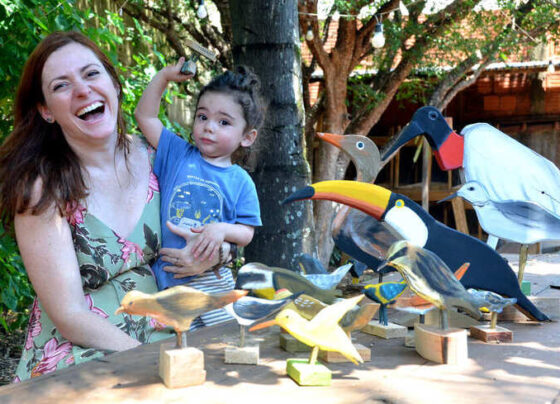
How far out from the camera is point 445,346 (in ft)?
4.66

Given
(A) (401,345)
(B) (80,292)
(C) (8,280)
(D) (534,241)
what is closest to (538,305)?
(D) (534,241)

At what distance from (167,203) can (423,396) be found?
44.6 inches

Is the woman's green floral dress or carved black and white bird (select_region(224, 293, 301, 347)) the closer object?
carved black and white bird (select_region(224, 293, 301, 347))

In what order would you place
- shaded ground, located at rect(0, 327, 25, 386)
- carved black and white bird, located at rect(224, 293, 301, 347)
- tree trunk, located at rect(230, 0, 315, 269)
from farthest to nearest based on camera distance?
1. shaded ground, located at rect(0, 327, 25, 386)
2. tree trunk, located at rect(230, 0, 315, 269)
3. carved black and white bird, located at rect(224, 293, 301, 347)

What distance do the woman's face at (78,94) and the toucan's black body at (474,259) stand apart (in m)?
0.98

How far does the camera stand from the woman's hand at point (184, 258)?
187cm

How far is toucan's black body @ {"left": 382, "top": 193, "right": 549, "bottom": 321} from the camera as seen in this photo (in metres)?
1.87

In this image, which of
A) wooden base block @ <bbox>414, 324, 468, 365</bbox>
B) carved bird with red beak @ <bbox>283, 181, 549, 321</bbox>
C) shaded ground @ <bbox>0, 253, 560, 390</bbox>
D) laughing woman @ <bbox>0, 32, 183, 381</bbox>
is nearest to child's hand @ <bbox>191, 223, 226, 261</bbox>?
laughing woman @ <bbox>0, 32, 183, 381</bbox>

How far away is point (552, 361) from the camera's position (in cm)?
147

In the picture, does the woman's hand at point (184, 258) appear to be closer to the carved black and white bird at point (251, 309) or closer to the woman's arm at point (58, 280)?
the woman's arm at point (58, 280)

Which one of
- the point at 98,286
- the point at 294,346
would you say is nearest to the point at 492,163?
the point at 294,346

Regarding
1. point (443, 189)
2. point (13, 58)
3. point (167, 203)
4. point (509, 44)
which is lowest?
point (443, 189)

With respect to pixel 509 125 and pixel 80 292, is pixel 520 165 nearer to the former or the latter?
pixel 80 292

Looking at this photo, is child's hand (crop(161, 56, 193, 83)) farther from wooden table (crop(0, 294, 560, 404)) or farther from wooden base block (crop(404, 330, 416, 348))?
wooden base block (crop(404, 330, 416, 348))
